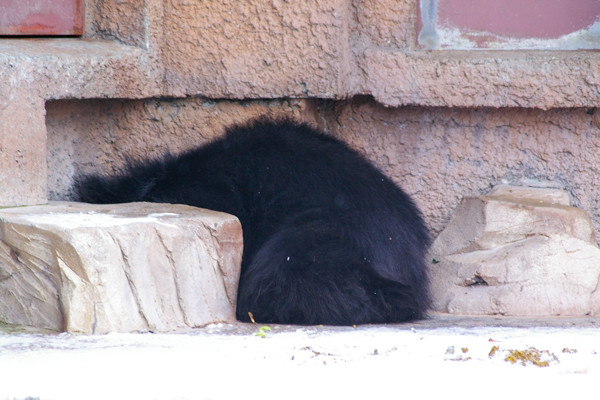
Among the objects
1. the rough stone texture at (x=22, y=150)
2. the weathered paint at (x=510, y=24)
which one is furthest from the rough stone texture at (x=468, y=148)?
the rough stone texture at (x=22, y=150)

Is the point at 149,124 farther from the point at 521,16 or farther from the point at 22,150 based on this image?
the point at 521,16

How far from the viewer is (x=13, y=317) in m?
2.63

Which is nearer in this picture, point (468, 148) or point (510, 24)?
point (510, 24)

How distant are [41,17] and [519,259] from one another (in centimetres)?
220

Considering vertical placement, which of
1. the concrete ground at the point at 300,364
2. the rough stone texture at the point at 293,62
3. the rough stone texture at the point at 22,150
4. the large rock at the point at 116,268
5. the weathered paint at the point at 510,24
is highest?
the weathered paint at the point at 510,24

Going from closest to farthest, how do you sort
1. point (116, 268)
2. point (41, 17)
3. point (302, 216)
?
point (116, 268)
point (302, 216)
point (41, 17)

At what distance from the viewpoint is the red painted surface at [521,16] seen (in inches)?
145

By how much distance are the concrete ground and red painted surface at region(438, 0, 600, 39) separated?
1.55 metres

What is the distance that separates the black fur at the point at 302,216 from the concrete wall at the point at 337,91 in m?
0.30

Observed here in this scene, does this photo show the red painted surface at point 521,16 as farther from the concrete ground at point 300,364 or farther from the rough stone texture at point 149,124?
the concrete ground at point 300,364

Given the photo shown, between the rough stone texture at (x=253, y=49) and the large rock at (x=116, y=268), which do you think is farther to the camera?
the rough stone texture at (x=253, y=49)

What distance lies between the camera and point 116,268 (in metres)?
2.54

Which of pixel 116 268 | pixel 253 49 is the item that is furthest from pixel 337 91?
pixel 116 268

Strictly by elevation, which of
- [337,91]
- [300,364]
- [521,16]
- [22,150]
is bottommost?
[300,364]
